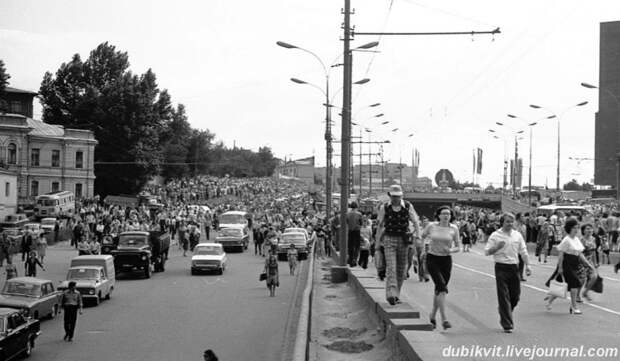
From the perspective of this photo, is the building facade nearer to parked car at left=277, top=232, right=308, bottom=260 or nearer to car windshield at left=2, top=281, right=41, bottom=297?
parked car at left=277, top=232, right=308, bottom=260

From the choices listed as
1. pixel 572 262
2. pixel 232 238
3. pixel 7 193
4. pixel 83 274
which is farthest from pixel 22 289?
pixel 7 193

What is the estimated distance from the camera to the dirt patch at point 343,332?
13.1 metres

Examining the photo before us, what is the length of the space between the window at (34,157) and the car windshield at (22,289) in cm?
5650

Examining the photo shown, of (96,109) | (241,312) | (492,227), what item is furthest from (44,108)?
(241,312)

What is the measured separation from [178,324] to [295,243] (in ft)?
79.8

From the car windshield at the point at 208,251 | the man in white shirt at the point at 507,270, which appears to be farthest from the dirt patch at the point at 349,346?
the car windshield at the point at 208,251

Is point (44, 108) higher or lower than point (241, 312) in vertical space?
higher

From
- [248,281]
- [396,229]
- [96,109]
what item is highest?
[96,109]

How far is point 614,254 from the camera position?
2989 cm

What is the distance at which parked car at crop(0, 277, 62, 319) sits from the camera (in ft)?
67.6

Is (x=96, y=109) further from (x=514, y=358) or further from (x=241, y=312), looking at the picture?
(x=514, y=358)

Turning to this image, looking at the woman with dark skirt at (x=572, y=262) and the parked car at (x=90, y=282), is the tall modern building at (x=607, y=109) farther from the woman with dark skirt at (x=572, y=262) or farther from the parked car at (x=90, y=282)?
the woman with dark skirt at (x=572, y=262)

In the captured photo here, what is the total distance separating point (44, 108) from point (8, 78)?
1611 centimetres

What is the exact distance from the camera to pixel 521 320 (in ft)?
40.6
